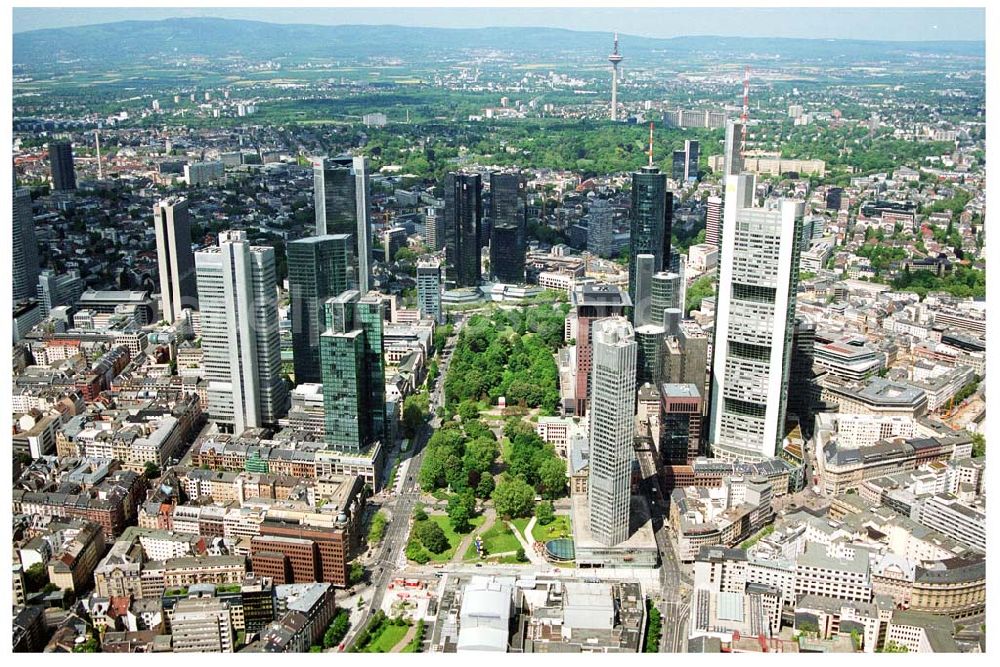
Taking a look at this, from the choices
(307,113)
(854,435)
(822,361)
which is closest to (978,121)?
Result: (822,361)

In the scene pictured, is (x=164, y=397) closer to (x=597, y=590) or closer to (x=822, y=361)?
(x=597, y=590)

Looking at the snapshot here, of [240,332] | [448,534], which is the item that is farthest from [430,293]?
[448,534]

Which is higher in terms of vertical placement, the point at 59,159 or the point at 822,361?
the point at 59,159

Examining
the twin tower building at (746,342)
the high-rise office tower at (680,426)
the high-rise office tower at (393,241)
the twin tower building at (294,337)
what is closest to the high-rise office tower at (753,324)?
the twin tower building at (746,342)

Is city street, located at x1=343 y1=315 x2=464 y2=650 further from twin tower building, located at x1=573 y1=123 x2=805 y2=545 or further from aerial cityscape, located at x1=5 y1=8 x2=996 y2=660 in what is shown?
twin tower building, located at x1=573 y1=123 x2=805 y2=545

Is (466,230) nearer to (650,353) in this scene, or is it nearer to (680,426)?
(650,353)

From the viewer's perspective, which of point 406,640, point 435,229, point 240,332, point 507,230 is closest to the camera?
point 406,640
